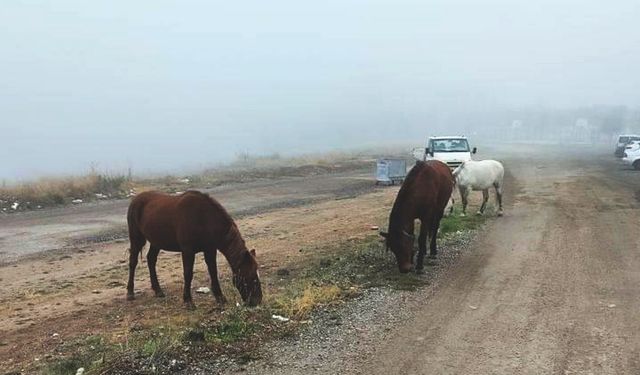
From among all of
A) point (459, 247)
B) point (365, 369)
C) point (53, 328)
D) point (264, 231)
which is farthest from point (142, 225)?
point (264, 231)

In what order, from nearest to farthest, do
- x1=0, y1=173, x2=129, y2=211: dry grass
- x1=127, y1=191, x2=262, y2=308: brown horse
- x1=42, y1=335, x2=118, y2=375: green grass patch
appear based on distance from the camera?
x1=42, y1=335, x2=118, y2=375: green grass patch, x1=127, y1=191, x2=262, y2=308: brown horse, x1=0, y1=173, x2=129, y2=211: dry grass

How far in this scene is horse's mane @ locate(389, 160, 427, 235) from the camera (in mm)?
10664

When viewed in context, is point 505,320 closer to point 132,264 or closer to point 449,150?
point 132,264

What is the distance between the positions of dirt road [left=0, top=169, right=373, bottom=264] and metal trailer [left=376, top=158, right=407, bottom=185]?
0.92m

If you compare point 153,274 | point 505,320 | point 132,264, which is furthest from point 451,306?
point 132,264

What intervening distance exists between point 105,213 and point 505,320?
1790 centimetres

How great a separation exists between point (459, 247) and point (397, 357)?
6.88 m

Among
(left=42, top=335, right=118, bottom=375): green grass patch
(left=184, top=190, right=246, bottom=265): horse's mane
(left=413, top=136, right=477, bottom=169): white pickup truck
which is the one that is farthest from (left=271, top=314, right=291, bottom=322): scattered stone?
(left=413, top=136, right=477, bottom=169): white pickup truck

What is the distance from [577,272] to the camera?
34.2 feet

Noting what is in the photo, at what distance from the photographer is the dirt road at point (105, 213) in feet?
54.8

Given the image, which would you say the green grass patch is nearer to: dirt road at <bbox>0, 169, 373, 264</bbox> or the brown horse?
the brown horse

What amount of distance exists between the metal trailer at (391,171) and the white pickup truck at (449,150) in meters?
4.13

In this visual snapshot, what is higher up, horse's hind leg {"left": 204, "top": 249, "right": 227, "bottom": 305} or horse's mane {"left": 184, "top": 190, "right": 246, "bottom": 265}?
horse's mane {"left": 184, "top": 190, "right": 246, "bottom": 265}

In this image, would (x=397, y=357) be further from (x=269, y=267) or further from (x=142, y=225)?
(x=269, y=267)
